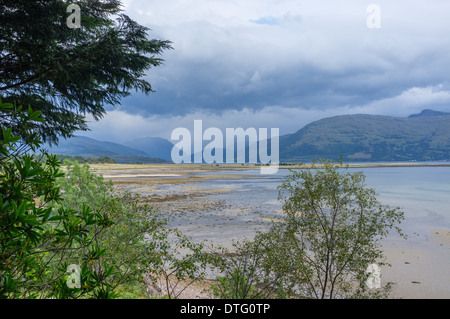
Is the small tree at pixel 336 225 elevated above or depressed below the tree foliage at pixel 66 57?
below

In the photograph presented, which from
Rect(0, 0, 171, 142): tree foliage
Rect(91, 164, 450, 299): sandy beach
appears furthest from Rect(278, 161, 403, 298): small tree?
Rect(0, 0, 171, 142): tree foliage

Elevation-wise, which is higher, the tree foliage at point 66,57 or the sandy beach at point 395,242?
the tree foliage at point 66,57

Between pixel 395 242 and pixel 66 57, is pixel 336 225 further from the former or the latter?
pixel 395 242

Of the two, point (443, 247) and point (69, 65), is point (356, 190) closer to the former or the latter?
point (69, 65)

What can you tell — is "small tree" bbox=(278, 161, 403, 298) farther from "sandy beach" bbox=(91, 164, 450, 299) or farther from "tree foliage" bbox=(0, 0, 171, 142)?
"tree foliage" bbox=(0, 0, 171, 142)

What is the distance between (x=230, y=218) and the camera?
23.3m

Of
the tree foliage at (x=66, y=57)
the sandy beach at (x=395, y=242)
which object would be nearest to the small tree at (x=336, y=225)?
the sandy beach at (x=395, y=242)

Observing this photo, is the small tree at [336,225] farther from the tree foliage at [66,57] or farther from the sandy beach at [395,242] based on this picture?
the tree foliage at [66,57]

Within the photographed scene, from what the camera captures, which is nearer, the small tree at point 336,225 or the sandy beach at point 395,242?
the small tree at point 336,225

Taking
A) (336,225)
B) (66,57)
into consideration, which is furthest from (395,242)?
(66,57)

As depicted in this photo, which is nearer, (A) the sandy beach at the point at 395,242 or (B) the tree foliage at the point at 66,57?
(B) the tree foliage at the point at 66,57

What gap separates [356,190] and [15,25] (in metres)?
8.63

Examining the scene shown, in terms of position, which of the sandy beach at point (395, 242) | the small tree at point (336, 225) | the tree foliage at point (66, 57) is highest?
the tree foliage at point (66, 57)
